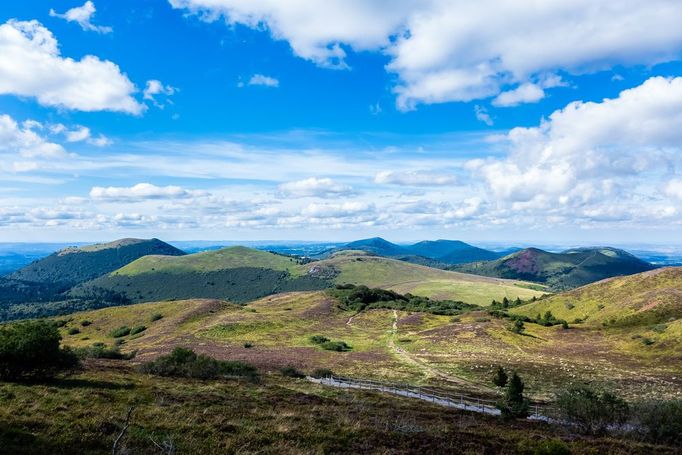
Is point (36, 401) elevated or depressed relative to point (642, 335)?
elevated

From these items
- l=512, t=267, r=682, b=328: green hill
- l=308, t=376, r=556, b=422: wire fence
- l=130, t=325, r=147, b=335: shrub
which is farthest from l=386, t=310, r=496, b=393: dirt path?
l=130, t=325, r=147, b=335: shrub

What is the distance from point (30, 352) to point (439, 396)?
134 feet

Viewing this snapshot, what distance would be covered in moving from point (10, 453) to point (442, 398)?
41917 mm

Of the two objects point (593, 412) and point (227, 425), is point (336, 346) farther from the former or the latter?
point (227, 425)

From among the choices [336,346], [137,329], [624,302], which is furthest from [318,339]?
[624,302]

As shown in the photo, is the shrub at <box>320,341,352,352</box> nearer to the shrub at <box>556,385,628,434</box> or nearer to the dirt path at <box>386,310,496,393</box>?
the dirt path at <box>386,310,496,393</box>

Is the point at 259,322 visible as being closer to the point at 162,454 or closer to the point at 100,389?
the point at 100,389

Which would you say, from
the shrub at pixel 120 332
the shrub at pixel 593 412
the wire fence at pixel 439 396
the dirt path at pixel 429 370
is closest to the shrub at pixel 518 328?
the dirt path at pixel 429 370

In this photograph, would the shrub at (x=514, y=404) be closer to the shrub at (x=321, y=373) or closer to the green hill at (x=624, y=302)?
the shrub at (x=321, y=373)

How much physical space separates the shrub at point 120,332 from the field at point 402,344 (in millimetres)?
1631

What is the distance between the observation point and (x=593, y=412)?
105 ft

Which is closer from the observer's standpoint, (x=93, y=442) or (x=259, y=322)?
(x=93, y=442)

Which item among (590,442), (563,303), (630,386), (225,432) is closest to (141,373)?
(225,432)

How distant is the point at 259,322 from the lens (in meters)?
113
